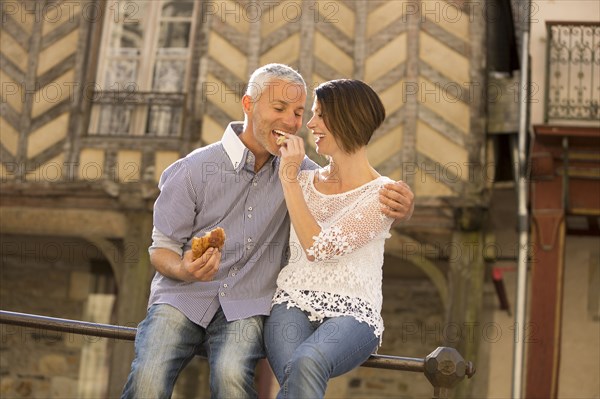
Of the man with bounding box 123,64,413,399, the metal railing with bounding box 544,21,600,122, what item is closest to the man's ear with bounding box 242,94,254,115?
the man with bounding box 123,64,413,399

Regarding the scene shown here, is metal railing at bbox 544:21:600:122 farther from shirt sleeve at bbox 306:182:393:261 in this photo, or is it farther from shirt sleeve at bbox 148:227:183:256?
shirt sleeve at bbox 148:227:183:256

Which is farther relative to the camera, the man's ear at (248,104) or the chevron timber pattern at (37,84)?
the chevron timber pattern at (37,84)

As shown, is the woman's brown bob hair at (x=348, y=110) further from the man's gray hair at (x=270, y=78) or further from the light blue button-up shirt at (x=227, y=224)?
the light blue button-up shirt at (x=227, y=224)

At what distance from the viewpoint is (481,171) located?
9.58m

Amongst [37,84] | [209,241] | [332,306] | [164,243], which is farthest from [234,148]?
[37,84]

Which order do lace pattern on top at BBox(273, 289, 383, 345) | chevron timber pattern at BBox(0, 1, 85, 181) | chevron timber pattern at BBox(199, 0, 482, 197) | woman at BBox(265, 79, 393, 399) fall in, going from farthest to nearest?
chevron timber pattern at BBox(0, 1, 85, 181), chevron timber pattern at BBox(199, 0, 482, 197), lace pattern on top at BBox(273, 289, 383, 345), woman at BBox(265, 79, 393, 399)

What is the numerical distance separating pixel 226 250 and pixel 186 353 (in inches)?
14.7

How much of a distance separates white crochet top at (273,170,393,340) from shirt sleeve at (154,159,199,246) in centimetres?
34

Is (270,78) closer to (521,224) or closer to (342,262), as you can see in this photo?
(342,262)

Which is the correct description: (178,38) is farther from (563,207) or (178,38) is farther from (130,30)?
(563,207)

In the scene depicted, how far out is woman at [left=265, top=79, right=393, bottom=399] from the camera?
3250 mm

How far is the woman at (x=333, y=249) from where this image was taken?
325 cm

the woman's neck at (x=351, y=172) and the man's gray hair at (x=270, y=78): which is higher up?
the man's gray hair at (x=270, y=78)

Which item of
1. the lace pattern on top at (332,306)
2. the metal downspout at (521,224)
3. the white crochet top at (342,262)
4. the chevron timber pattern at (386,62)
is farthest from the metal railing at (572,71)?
the lace pattern on top at (332,306)
